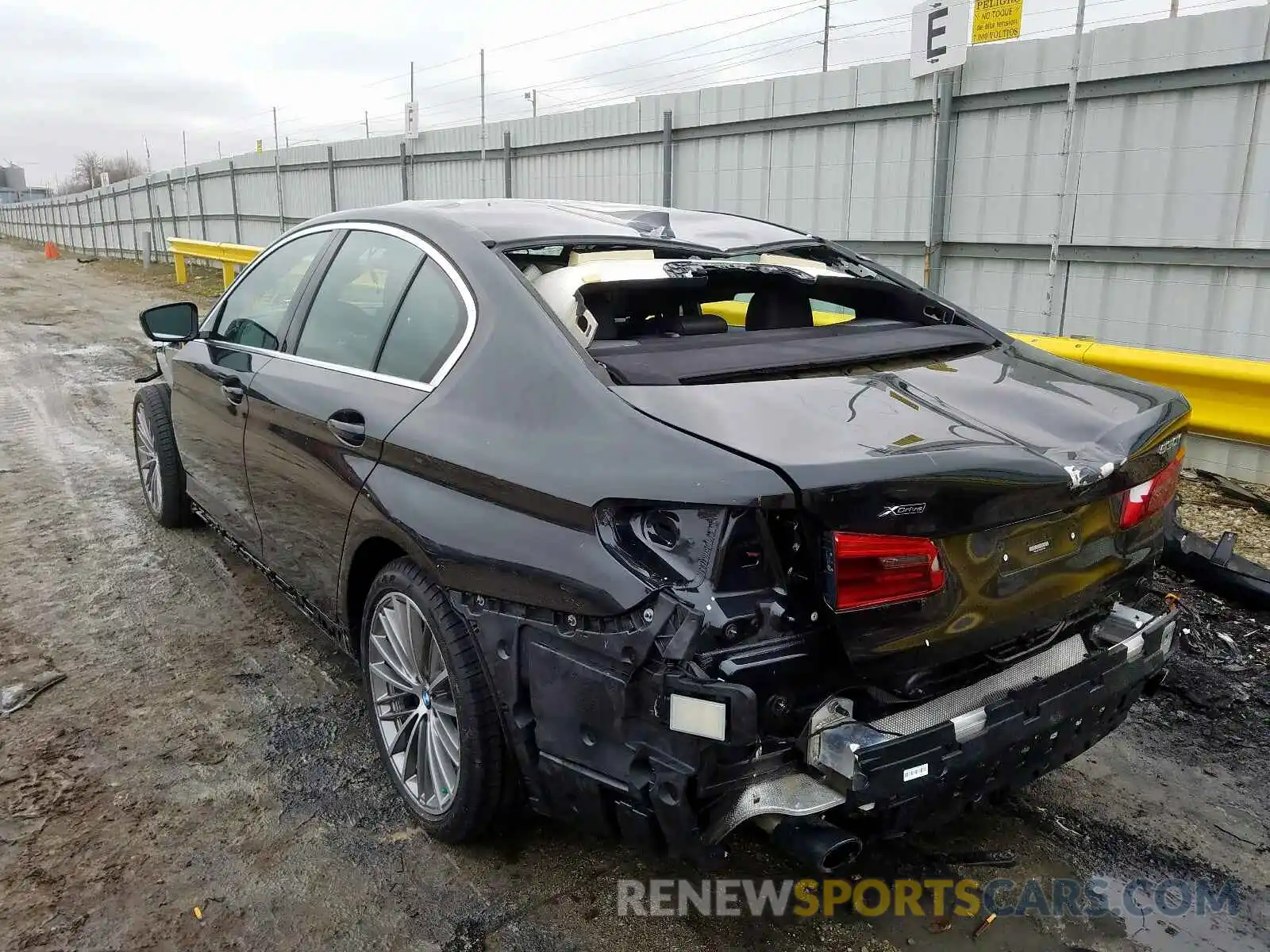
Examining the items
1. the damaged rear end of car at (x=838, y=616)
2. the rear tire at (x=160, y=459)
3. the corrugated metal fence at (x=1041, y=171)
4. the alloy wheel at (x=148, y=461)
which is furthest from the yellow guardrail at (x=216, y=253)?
the damaged rear end of car at (x=838, y=616)

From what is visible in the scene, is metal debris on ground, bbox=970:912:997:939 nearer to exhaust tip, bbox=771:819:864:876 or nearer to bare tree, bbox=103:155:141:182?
exhaust tip, bbox=771:819:864:876

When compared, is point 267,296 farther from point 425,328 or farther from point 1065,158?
point 1065,158

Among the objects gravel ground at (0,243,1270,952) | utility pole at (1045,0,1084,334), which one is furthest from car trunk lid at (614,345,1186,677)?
utility pole at (1045,0,1084,334)

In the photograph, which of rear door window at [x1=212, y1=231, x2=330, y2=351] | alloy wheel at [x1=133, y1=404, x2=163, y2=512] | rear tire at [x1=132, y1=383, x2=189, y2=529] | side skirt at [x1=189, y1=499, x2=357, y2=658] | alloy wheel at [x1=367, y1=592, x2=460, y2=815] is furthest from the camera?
alloy wheel at [x1=133, y1=404, x2=163, y2=512]

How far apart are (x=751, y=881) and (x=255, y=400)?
2.37m

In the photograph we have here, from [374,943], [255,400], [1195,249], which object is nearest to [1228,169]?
[1195,249]

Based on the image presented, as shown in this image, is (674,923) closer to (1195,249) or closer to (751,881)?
(751,881)

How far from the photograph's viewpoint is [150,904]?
238cm

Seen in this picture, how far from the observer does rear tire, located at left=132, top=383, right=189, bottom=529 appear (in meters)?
4.85

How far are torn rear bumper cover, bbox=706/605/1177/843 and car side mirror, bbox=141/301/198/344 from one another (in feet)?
12.0

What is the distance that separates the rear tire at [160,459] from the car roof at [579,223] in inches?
91.0

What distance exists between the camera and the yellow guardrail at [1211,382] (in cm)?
504

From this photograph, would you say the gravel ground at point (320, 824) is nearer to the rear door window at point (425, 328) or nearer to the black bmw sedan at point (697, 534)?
the black bmw sedan at point (697, 534)

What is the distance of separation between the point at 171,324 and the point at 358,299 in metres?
1.78
